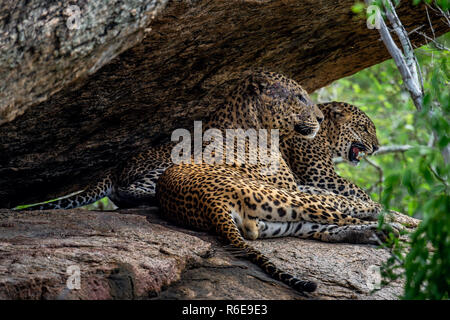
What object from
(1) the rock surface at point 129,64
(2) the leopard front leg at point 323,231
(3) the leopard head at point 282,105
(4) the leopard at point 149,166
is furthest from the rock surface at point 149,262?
(3) the leopard head at point 282,105

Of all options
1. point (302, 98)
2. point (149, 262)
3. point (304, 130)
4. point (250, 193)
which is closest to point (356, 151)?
point (304, 130)

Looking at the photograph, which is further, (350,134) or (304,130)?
(350,134)

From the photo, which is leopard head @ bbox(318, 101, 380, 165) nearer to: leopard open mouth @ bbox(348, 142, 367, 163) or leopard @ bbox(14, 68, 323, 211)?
leopard open mouth @ bbox(348, 142, 367, 163)

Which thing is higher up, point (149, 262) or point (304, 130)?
point (304, 130)

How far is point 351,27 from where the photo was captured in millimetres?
8734

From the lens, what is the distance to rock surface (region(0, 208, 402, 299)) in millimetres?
5129

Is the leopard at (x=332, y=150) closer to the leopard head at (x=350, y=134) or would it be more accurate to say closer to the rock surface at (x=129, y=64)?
the leopard head at (x=350, y=134)

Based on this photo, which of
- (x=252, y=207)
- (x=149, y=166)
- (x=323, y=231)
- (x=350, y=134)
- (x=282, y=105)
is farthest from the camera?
(x=350, y=134)

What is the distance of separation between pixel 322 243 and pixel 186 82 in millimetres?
2686

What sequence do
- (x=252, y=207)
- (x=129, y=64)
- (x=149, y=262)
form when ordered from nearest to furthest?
(x=149, y=262)
(x=252, y=207)
(x=129, y=64)

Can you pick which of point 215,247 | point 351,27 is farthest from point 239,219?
point 351,27

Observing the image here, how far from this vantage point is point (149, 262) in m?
5.58

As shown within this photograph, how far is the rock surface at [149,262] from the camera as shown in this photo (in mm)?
5129

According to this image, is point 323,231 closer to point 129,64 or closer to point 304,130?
point 304,130
